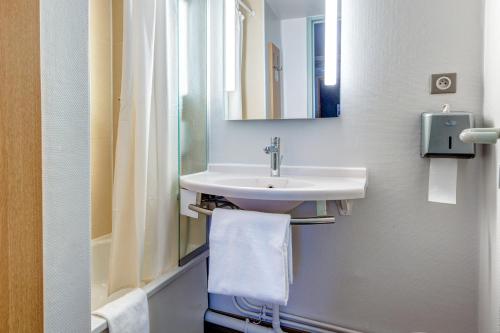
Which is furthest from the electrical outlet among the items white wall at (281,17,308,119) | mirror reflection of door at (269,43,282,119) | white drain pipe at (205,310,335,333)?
white drain pipe at (205,310,335,333)

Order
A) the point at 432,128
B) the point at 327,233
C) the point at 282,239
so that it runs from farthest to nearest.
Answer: the point at 327,233
the point at 432,128
the point at 282,239

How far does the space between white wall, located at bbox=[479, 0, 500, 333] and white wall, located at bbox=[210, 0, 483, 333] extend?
0.24 ft

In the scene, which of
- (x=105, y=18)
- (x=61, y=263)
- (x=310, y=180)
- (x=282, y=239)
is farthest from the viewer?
(x=105, y=18)

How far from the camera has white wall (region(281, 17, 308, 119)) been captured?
1354 millimetres

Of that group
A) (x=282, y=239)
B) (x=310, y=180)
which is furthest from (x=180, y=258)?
(x=310, y=180)

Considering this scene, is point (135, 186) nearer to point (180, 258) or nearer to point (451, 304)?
point (180, 258)

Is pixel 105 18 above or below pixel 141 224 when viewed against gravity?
above

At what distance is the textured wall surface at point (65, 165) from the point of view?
0.69 meters

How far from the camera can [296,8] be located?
4.43 ft

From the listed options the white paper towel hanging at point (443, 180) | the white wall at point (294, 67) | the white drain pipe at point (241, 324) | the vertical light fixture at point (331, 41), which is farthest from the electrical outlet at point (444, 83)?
the white drain pipe at point (241, 324)

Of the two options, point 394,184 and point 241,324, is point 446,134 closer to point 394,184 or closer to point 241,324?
point 394,184

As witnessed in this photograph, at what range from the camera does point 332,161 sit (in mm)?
1354

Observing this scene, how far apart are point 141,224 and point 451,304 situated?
1.24 meters

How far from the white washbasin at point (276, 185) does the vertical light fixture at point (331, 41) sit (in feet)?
1.30
